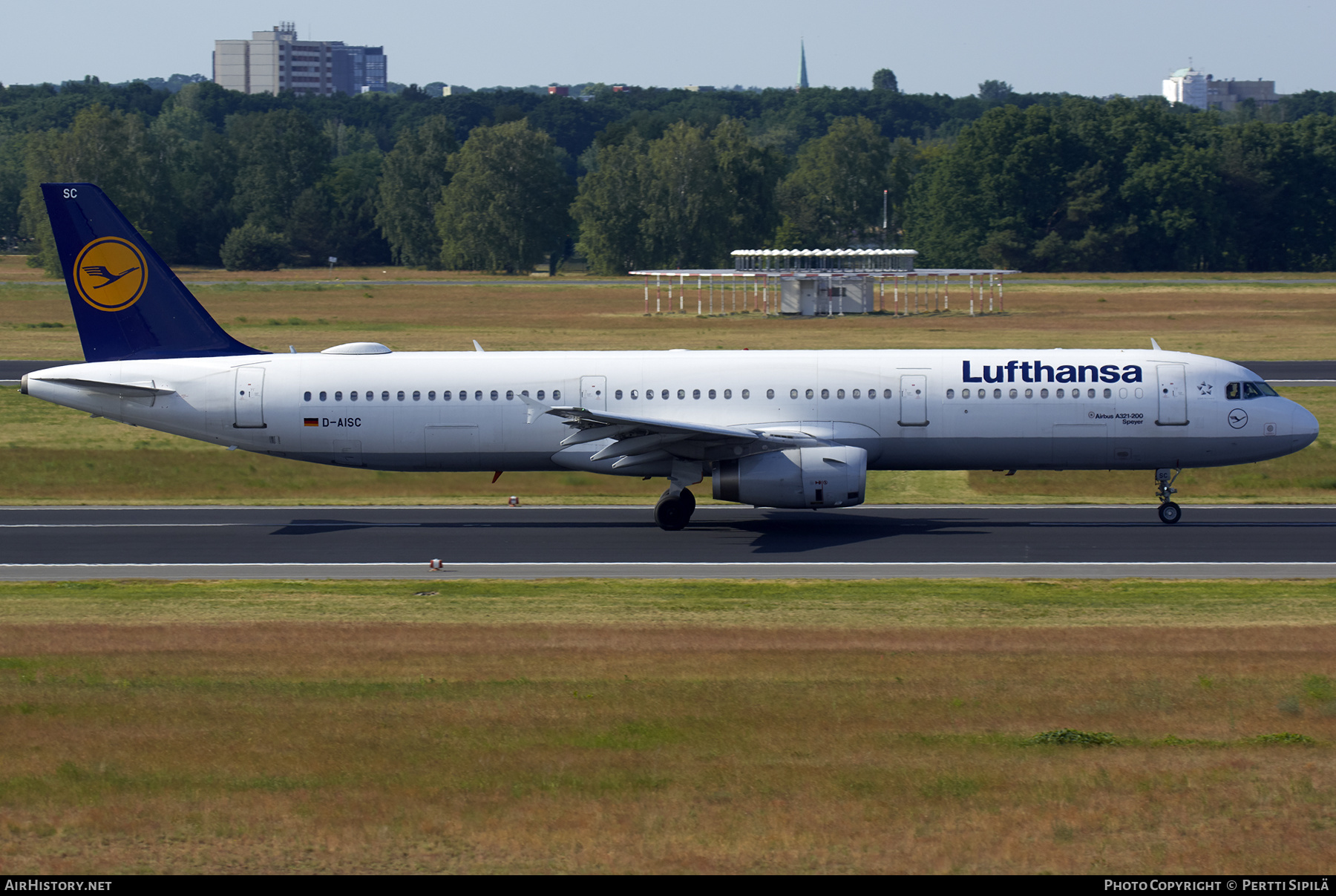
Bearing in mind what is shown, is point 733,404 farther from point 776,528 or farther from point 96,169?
point 96,169

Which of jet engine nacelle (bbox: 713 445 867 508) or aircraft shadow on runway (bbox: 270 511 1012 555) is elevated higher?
jet engine nacelle (bbox: 713 445 867 508)

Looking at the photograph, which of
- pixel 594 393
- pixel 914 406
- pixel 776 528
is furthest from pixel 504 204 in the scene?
pixel 914 406

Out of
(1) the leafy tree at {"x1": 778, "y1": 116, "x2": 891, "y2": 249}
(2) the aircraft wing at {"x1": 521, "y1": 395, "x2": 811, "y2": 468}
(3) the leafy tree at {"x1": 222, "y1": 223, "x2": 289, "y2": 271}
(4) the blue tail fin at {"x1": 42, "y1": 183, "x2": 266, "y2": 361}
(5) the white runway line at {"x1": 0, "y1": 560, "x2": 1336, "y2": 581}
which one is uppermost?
(1) the leafy tree at {"x1": 778, "y1": 116, "x2": 891, "y2": 249}

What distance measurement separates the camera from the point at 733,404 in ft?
111

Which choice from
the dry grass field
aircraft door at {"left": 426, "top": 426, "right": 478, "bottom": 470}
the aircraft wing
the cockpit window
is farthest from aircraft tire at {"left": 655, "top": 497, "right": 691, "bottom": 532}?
the cockpit window

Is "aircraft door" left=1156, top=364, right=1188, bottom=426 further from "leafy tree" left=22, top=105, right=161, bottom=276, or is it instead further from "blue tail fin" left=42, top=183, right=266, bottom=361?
"leafy tree" left=22, top=105, right=161, bottom=276

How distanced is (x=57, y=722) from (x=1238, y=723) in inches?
561

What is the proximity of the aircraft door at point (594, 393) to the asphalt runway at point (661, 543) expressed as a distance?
3.05 meters

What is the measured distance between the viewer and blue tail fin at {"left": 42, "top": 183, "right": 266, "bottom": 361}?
3441 centimetres

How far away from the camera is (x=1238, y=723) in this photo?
16.6m

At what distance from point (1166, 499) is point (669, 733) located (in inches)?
872

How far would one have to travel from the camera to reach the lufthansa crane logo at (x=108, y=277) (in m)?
34.5

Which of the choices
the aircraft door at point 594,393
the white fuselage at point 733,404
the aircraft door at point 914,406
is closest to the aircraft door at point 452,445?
the white fuselage at point 733,404

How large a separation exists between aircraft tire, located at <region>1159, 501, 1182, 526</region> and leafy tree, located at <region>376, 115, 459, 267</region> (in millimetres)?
159445
